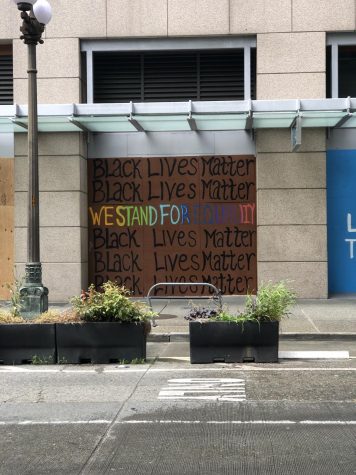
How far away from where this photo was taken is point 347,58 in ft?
58.0

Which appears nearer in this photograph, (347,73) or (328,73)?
(328,73)

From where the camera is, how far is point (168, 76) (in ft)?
59.1

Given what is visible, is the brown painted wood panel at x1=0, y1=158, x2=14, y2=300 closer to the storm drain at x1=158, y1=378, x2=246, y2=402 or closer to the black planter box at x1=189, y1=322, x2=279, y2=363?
the black planter box at x1=189, y1=322, x2=279, y2=363

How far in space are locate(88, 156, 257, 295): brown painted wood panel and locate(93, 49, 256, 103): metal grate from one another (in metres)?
1.70

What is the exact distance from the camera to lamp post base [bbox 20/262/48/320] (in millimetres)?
10961

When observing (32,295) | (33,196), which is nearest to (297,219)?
(33,196)

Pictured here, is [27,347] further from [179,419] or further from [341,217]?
[341,217]

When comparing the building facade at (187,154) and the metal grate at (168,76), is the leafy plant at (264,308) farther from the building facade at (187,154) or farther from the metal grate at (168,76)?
the metal grate at (168,76)

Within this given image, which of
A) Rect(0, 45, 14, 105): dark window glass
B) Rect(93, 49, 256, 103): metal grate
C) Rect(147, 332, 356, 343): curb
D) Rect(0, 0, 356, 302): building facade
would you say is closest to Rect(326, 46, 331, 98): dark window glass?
Rect(0, 0, 356, 302): building facade

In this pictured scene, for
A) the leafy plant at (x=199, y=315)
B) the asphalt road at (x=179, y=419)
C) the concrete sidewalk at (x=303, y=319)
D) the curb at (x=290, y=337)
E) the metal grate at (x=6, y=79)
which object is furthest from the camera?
the metal grate at (x=6, y=79)

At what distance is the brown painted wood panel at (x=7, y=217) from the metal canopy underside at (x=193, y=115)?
4.11 ft

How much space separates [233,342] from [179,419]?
3270mm

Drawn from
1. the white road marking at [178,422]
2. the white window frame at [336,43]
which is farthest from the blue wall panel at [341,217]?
the white road marking at [178,422]

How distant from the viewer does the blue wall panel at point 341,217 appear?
1745cm
